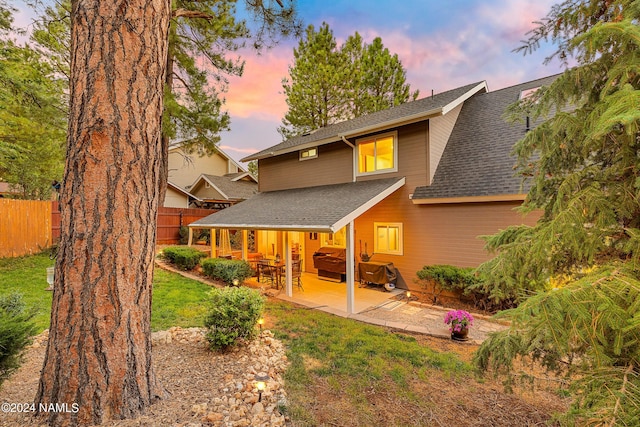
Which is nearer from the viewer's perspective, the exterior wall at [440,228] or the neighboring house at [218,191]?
the exterior wall at [440,228]

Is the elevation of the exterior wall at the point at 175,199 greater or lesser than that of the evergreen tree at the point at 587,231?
greater

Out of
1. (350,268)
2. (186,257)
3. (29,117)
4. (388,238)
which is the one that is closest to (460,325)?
(350,268)

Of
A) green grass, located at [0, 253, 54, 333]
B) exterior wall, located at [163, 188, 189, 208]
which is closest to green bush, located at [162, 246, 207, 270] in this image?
green grass, located at [0, 253, 54, 333]

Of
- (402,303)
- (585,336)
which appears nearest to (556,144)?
(585,336)

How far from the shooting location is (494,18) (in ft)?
29.6

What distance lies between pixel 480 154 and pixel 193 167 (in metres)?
23.5

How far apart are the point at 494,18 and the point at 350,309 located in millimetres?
10408

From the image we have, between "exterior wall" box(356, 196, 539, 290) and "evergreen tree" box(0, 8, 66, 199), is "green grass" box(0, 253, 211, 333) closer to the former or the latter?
"evergreen tree" box(0, 8, 66, 199)

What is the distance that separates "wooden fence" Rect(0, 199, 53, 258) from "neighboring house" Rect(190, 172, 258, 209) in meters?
9.77

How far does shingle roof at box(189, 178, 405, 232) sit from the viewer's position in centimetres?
689

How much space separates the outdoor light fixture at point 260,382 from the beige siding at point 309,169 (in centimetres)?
806

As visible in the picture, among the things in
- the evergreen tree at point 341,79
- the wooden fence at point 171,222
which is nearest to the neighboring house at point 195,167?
the wooden fence at point 171,222

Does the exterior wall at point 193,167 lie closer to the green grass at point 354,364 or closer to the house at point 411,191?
the house at point 411,191

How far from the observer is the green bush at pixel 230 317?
12.9 ft
